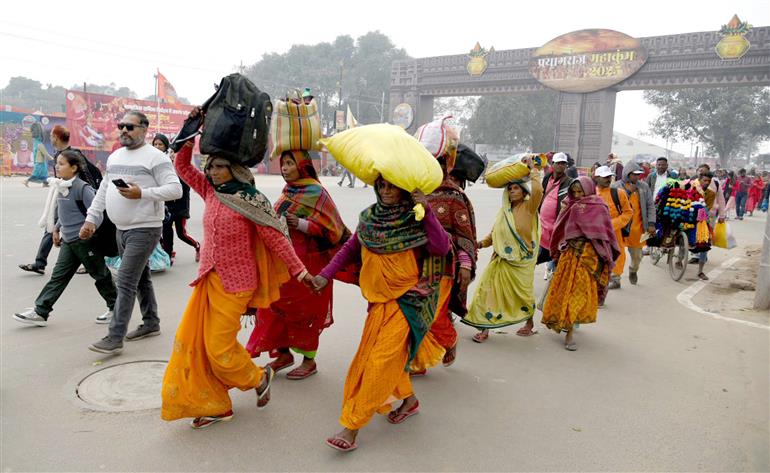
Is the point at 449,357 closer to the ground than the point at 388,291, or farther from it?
closer to the ground

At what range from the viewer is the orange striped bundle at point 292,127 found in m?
3.61

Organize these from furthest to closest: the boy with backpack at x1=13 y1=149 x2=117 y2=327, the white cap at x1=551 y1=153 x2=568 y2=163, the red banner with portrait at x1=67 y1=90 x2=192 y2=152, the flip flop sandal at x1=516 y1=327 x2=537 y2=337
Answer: the red banner with portrait at x1=67 y1=90 x2=192 y2=152
the white cap at x1=551 y1=153 x2=568 y2=163
the flip flop sandal at x1=516 y1=327 x2=537 y2=337
the boy with backpack at x1=13 y1=149 x2=117 y2=327

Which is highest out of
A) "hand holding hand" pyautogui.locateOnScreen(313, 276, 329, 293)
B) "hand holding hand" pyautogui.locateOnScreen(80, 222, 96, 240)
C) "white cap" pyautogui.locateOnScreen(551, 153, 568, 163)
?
"white cap" pyautogui.locateOnScreen(551, 153, 568, 163)

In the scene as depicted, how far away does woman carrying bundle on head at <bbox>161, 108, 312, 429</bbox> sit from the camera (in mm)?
2994

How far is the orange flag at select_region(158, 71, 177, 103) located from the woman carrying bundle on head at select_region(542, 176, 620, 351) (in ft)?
106

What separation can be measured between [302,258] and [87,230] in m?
1.75

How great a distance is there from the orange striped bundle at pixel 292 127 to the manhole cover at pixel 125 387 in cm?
180

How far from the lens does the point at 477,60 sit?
32750 millimetres

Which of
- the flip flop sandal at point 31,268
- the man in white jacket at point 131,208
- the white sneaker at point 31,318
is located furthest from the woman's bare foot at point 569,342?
the flip flop sandal at point 31,268

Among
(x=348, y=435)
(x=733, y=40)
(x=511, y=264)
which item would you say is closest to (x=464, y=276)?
(x=348, y=435)

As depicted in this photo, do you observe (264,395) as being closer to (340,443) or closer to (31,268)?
(340,443)

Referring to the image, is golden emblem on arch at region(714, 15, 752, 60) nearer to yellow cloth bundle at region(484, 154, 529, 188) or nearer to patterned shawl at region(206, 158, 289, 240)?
yellow cloth bundle at region(484, 154, 529, 188)

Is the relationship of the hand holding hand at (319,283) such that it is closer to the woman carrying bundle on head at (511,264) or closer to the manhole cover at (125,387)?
the manhole cover at (125,387)

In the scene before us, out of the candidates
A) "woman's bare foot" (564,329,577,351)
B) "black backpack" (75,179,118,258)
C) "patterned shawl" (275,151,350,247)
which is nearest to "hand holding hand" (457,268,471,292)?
"patterned shawl" (275,151,350,247)
